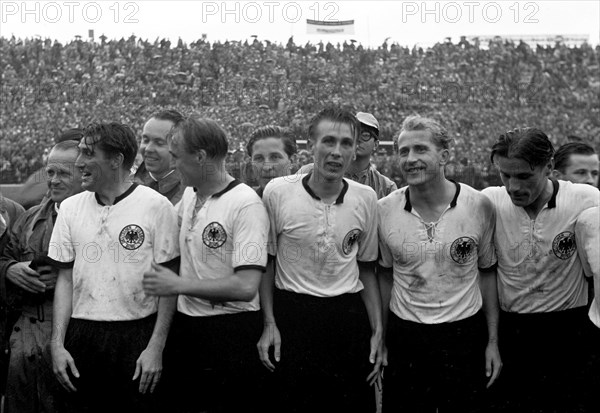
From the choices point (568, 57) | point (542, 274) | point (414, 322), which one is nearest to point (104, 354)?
point (414, 322)

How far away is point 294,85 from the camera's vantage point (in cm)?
2217

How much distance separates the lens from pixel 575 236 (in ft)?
12.0

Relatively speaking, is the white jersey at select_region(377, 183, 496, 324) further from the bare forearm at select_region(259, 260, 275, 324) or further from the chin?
the bare forearm at select_region(259, 260, 275, 324)

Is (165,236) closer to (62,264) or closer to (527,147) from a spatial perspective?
(62,264)

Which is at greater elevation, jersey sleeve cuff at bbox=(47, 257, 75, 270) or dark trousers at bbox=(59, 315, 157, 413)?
jersey sleeve cuff at bbox=(47, 257, 75, 270)

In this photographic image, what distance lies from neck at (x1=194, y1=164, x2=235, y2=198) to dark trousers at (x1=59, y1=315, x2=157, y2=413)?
0.71 meters

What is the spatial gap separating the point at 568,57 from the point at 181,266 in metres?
24.2

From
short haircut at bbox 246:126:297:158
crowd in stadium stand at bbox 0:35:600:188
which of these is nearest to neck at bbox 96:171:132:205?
short haircut at bbox 246:126:297:158

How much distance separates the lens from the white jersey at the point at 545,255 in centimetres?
367

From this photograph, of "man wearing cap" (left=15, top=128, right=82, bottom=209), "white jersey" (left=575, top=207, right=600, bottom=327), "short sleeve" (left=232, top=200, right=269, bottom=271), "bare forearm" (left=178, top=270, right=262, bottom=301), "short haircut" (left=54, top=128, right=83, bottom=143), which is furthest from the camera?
"man wearing cap" (left=15, top=128, right=82, bottom=209)

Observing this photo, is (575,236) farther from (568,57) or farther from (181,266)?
(568,57)

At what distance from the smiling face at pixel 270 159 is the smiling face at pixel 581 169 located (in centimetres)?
195

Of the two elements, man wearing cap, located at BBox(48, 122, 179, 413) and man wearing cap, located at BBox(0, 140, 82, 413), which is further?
man wearing cap, located at BBox(0, 140, 82, 413)

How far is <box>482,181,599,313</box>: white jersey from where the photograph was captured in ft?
12.0
